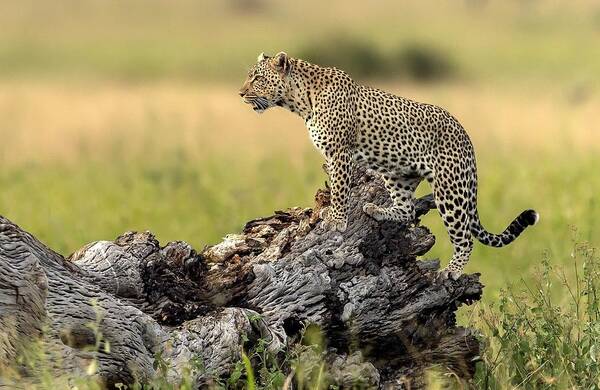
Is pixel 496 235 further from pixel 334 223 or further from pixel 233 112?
pixel 233 112

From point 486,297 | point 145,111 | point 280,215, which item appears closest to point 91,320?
point 280,215

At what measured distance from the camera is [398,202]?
7246 mm

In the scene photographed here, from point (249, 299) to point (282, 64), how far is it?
1.41m

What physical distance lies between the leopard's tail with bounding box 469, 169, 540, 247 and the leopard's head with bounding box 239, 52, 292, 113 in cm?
124

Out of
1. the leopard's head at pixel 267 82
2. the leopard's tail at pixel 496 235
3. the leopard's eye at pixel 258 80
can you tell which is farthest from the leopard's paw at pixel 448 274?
the leopard's eye at pixel 258 80

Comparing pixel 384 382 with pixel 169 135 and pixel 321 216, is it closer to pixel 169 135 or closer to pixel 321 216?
pixel 321 216

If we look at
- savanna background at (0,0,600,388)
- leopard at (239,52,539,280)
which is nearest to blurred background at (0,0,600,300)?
savanna background at (0,0,600,388)

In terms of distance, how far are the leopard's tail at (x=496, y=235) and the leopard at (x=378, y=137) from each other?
0.12 m

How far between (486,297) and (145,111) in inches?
485

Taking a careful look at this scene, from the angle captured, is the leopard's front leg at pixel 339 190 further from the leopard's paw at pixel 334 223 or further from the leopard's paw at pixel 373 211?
the leopard's paw at pixel 373 211

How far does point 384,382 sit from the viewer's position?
22.5 ft

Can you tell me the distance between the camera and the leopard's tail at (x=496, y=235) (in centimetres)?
750

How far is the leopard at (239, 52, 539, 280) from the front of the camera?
7074mm

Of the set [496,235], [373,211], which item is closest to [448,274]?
[373,211]
